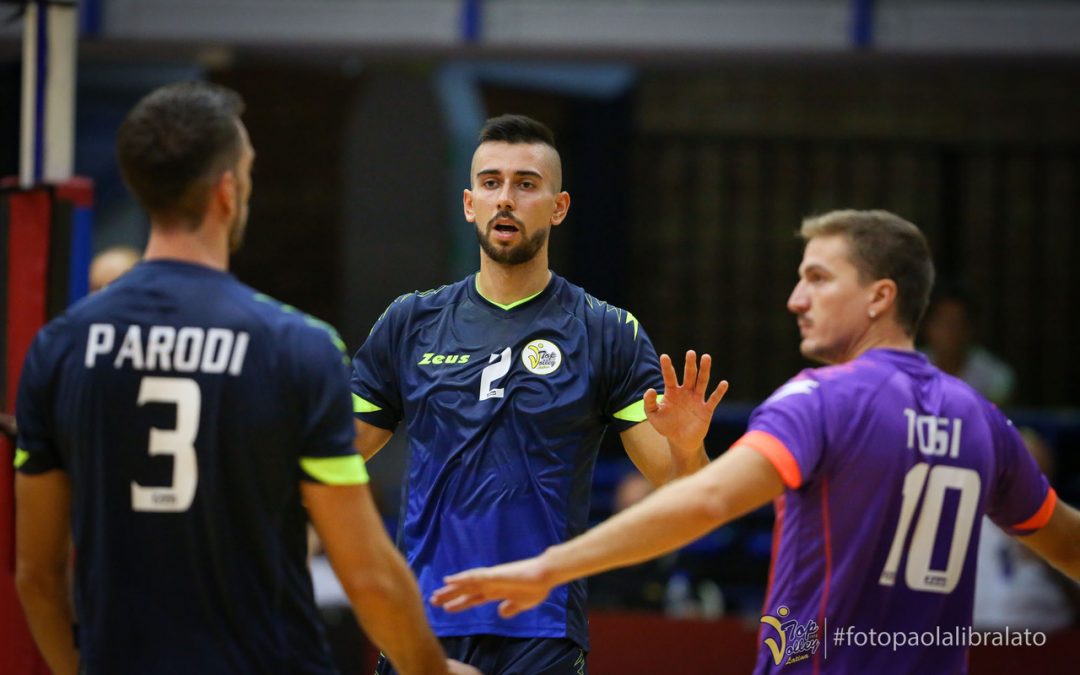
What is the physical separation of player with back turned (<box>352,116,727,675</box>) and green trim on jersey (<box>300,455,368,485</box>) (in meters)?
1.33

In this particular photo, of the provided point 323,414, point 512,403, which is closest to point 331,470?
point 323,414

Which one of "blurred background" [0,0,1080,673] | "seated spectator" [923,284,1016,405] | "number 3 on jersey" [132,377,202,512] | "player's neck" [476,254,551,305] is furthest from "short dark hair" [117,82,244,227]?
"seated spectator" [923,284,1016,405]

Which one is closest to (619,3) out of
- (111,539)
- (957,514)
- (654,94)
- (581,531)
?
(654,94)

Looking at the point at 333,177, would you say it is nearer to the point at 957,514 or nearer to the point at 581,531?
the point at 581,531

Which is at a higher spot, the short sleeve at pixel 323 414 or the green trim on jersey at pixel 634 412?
the short sleeve at pixel 323 414

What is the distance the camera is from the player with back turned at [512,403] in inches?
173

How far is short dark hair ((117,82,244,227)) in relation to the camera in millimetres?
3127

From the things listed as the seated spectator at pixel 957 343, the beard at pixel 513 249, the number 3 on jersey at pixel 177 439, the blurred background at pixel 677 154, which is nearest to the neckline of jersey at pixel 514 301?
the beard at pixel 513 249

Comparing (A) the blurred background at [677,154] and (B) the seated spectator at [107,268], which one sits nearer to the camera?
(B) the seated spectator at [107,268]

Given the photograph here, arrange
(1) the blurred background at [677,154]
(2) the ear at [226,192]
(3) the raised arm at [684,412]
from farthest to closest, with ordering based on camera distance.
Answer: (1) the blurred background at [677,154] → (3) the raised arm at [684,412] → (2) the ear at [226,192]

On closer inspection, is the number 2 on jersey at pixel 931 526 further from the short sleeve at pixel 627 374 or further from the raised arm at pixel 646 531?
the short sleeve at pixel 627 374

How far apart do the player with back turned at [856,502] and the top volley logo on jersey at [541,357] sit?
42.5 inches

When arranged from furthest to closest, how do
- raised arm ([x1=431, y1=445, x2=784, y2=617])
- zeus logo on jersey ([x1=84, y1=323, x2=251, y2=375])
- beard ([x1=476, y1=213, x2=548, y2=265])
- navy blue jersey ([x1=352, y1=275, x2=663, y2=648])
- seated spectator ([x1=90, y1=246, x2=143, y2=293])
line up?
seated spectator ([x1=90, y1=246, x2=143, y2=293]) → beard ([x1=476, y1=213, x2=548, y2=265]) → navy blue jersey ([x1=352, y1=275, x2=663, y2=648]) → raised arm ([x1=431, y1=445, x2=784, y2=617]) → zeus logo on jersey ([x1=84, y1=323, x2=251, y2=375])

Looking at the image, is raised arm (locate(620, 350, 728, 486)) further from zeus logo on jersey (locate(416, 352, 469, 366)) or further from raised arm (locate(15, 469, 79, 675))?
raised arm (locate(15, 469, 79, 675))
